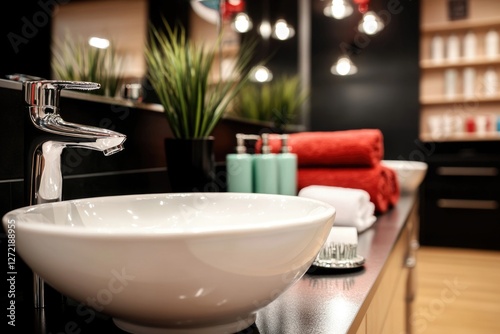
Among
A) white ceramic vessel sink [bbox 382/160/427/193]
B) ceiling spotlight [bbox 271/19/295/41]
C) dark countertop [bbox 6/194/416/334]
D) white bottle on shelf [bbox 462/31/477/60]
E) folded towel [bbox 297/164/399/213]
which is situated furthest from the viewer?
white bottle on shelf [bbox 462/31/477/60]

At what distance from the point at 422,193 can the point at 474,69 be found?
121 centimetres

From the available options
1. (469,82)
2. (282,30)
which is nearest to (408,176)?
(282,30)

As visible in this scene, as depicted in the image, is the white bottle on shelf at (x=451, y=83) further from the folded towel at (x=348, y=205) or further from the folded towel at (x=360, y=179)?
the folded towel at (x=348, y=205)

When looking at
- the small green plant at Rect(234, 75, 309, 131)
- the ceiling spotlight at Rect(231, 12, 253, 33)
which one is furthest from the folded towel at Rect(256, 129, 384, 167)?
the ceiling spotlight at Rect(231, 12, 253, 33)

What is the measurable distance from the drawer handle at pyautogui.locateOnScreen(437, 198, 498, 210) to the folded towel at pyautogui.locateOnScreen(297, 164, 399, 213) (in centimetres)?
267

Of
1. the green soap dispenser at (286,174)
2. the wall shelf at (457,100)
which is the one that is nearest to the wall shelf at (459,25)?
the wall shelf at (457,100)

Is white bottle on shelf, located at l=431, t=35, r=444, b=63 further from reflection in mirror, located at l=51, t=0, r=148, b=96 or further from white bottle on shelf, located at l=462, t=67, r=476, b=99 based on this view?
reflection in mirror, located at l=51, t=0, r=148, b=96

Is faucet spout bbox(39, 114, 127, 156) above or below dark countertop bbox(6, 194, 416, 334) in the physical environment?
above

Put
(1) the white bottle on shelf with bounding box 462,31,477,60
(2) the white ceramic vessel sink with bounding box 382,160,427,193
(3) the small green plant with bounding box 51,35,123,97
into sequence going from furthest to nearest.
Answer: (1) the white bottle on shelf with bounding box 462,31,477,60
(2) the white ceramic vessel sink with bounding box 382,160,427,193
(3) the small green plant with bounding box 51,35,123,97

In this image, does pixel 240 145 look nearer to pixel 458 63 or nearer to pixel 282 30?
pixel 282 30

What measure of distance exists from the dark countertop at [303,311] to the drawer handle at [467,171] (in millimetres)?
3414

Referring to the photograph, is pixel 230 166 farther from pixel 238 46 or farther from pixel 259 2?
pixel 259 2

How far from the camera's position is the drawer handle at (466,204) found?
388cm

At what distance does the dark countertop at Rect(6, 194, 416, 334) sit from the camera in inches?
23.2
